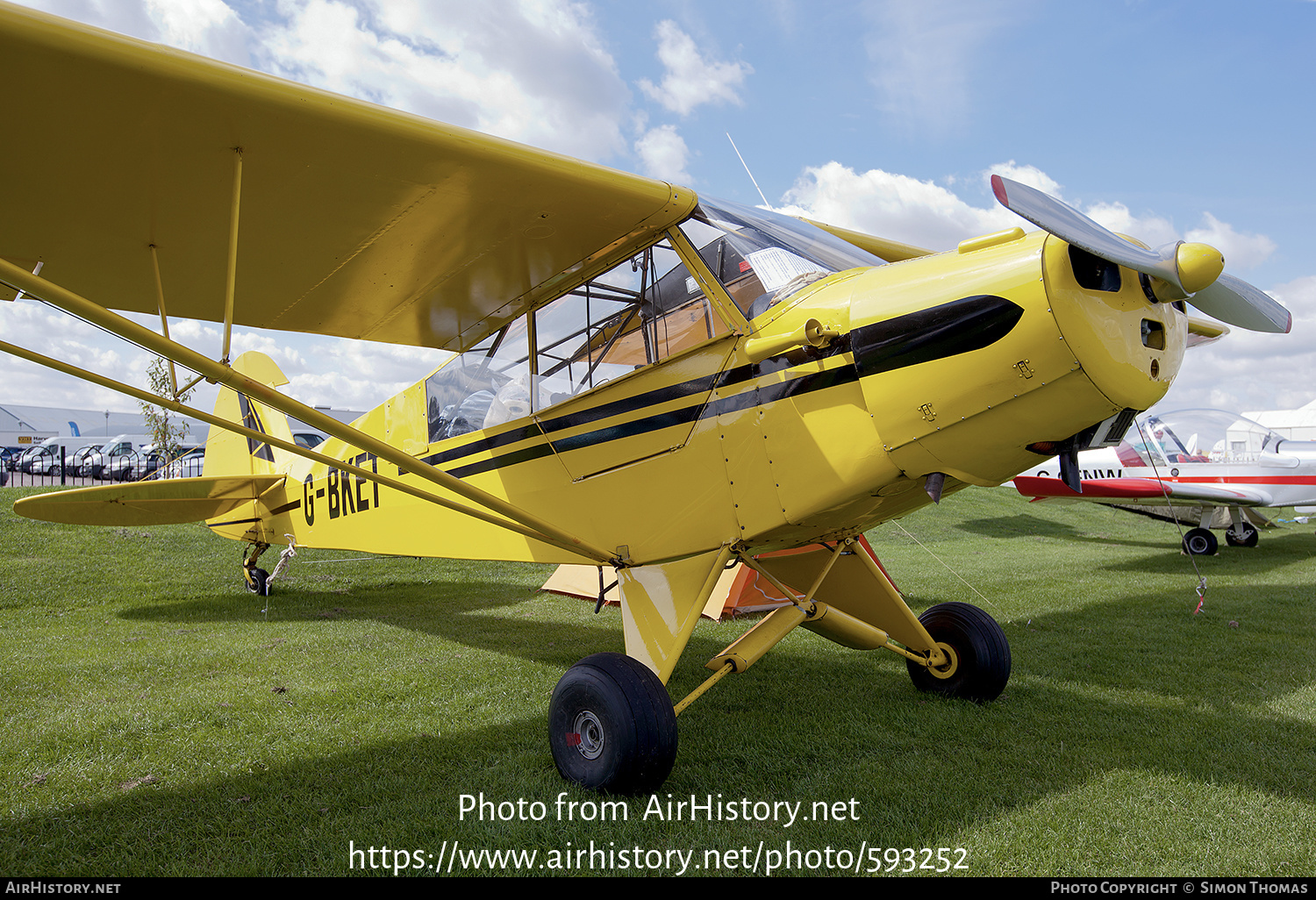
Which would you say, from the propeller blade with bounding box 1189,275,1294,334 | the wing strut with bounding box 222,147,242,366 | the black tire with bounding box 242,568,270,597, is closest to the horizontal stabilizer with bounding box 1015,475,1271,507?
the propeller blade with bounding box 1189,275,1294,334

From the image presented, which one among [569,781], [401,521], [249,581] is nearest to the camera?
[569,781]

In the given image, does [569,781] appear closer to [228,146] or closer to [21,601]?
[228,146]

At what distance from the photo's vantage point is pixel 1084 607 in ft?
25.9

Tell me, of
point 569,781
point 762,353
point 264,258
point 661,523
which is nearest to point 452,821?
point 569,781

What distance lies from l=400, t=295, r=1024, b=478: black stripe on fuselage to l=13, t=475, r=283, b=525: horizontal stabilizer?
512 centimetres

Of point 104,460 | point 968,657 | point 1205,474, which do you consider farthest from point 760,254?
point 104,460

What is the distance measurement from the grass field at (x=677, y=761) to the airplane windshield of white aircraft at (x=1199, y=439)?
740cm

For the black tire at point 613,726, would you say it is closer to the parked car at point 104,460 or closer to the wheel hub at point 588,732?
the wheel hub at point 588,732

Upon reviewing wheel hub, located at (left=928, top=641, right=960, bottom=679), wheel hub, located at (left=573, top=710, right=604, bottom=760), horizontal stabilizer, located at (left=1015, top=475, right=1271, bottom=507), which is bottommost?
wheel hub, located at (left=928, top=641, right=960, bottom=679)

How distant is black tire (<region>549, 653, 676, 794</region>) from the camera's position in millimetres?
3072

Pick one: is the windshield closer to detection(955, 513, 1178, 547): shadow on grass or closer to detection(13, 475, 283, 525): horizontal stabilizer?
detection(13, 475, 283, 525): horizontal stabilizer

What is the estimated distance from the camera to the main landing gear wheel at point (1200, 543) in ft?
43.0

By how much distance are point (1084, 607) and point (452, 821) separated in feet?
24.2
